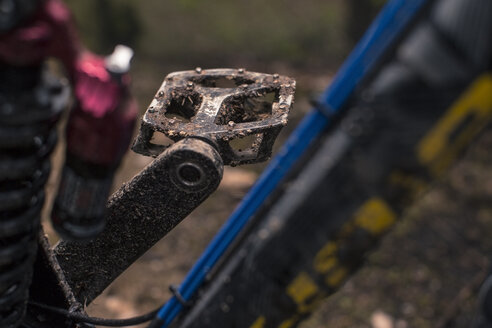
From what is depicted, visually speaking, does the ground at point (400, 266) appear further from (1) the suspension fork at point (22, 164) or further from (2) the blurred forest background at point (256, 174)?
(1) the suspension fork at point (22, 164)

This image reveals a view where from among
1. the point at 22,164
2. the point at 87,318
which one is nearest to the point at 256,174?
the point at 87,318

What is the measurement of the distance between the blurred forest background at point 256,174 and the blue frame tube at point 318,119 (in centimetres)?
223

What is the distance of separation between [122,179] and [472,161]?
10.7 ft

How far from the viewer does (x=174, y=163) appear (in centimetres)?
154

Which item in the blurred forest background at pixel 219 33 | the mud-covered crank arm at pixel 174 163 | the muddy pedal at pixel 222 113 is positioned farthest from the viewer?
the blurred forest background at pixel 219 33

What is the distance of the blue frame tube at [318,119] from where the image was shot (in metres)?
1.13

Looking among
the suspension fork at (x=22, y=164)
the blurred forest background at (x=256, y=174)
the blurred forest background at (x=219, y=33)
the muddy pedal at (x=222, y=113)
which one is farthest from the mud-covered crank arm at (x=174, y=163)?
the blurred forest background at (x=219, y=33)

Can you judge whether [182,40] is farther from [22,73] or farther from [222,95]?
[22,73]

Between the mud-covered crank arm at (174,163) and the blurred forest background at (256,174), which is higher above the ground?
the mud-covered crank arm at (174,163)

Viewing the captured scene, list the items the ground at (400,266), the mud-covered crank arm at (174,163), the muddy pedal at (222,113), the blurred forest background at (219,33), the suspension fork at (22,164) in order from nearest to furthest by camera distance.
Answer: the suspension fork at (22,164)
the mud-covered crank arm at (174,163)
the muddy pedal at (222,113)
the ground at (400,266)
the blurred forest background at (219,33)

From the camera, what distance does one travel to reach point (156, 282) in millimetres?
4098

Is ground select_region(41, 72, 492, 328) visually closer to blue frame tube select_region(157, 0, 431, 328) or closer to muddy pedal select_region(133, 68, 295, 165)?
muddy pedal select_region(133, 68, 295, 165)

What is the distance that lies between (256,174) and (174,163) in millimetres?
3674

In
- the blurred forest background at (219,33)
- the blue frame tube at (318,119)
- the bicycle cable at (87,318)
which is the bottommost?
the blurred forest background at (219,33)
